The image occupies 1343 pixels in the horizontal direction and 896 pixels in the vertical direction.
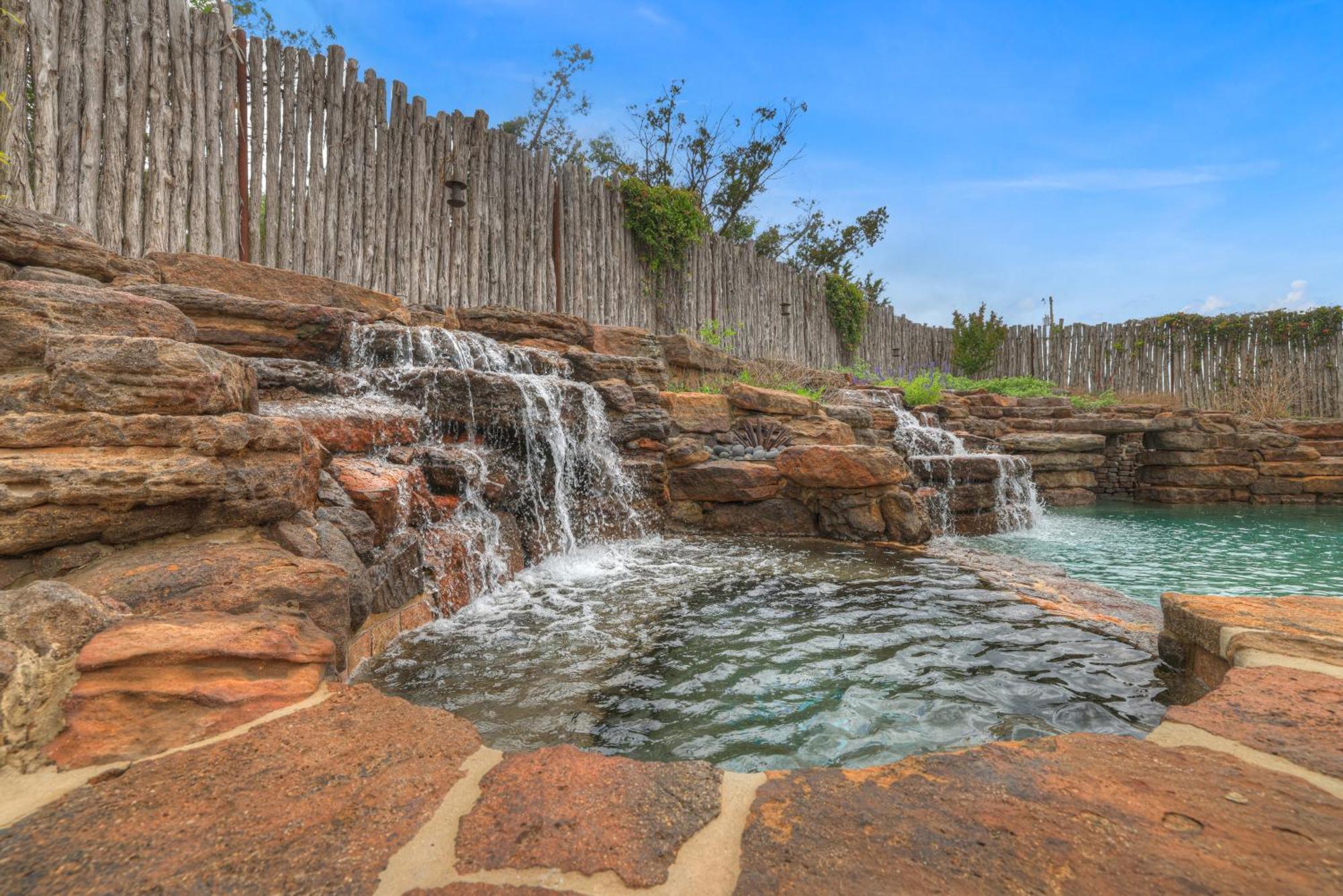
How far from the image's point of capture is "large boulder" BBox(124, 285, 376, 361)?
4281 mm

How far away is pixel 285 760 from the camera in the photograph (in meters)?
1.31

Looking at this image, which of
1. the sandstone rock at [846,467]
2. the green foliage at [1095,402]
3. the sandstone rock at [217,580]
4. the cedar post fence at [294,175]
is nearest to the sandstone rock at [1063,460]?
the green foliage at [1095,402]

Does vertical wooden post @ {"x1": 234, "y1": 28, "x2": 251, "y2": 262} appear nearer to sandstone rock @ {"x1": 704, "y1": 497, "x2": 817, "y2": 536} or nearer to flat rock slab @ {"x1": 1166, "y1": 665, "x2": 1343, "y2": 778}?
sandstone rock @ {"x1": 704, "y1": 497, "x2": 817, "y2": 536}

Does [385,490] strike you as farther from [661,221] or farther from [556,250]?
[661,221]

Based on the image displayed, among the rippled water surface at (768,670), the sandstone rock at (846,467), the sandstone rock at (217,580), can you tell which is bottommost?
the rippled water surface at (768,670)

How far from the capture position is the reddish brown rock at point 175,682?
4.40ft

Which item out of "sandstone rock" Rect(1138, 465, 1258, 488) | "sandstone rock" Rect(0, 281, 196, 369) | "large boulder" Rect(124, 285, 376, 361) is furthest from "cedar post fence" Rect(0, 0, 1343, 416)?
"sandstone rock" Rect(1138, 465, 1258, 488)

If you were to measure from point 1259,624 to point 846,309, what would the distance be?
42.5 feet

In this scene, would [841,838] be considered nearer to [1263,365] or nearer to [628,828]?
[628,828]

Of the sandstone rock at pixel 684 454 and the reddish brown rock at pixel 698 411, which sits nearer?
the sandstone rock at pixel 684 454

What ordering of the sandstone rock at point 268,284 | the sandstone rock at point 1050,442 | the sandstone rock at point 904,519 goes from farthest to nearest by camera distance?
the sandstone rock at point 1050,442, the sandstone rock at point 904,519, the sandstone rock at point 268,284

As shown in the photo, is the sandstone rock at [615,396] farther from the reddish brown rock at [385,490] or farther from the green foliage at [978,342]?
the green foliage at [978,342]

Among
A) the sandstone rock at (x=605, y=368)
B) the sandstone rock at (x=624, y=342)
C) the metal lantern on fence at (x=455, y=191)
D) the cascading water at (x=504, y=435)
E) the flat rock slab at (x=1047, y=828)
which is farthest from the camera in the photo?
the sandstone rock at (x=624, y=342)

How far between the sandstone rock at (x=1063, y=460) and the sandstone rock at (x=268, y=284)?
8.66m
